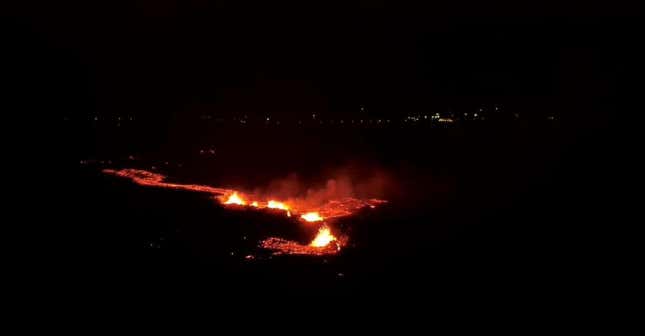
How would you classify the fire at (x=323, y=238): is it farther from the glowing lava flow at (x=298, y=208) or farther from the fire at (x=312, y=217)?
the fire at (x=312, y=217)

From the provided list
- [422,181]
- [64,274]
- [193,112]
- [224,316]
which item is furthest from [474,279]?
[193,112]

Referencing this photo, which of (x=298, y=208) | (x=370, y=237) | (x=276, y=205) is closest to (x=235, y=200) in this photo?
(x=276, y=205)

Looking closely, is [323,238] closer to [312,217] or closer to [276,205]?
[312,217]

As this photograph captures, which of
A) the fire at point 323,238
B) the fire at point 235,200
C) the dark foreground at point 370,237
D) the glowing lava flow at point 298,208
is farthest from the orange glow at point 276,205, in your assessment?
the fire at point 323,238

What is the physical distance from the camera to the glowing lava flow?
14461 mm

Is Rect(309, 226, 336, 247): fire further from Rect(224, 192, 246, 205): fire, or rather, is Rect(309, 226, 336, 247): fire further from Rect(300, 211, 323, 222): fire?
Rect(224, 192, 246, 205): fire

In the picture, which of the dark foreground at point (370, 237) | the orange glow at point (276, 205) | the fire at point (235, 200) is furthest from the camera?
the fire at point (235, 200)

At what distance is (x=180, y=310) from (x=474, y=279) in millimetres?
6738

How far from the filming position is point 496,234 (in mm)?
16672

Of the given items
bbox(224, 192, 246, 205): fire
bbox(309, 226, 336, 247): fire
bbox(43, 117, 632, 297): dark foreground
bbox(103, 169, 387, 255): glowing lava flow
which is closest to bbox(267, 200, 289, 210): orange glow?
bbox(103, 169, 387, 255): glowing lava flow

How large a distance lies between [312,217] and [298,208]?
5.41 ft

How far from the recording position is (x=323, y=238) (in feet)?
50.7

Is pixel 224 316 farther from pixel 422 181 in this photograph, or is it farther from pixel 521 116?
pixel 521 116

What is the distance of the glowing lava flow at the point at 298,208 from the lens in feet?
47.4
